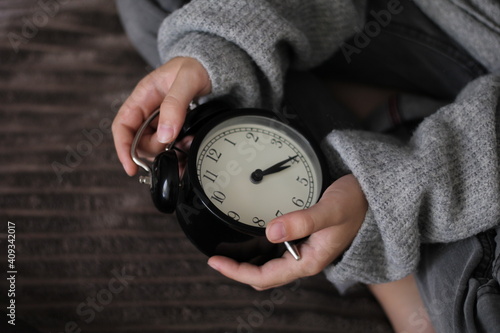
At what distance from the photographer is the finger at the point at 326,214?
0.52 meters

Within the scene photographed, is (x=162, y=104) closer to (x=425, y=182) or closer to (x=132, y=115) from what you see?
(x=132, y=115)

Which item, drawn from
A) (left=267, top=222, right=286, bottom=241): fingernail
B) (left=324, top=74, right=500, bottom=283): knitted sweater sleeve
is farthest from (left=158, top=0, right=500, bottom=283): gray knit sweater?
(left=267, top=222, right=286, bottom=241): fingernail

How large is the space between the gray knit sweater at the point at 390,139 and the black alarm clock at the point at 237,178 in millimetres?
57

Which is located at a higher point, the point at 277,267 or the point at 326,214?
the point at 326,214

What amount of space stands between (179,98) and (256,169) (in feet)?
0.42

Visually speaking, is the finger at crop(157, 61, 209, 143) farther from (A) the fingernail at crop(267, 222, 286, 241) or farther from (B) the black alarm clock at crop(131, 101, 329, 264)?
(A) the fingernail at crop(267, 222, 286, 241)

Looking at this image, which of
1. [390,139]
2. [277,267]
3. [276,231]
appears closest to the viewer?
[276,231]

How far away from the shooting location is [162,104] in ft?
1.96

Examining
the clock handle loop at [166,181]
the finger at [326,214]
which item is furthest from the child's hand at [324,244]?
the clock handle loop at [166,181]

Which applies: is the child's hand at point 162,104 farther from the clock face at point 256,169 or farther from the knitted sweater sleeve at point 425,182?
the knitted sweater sleeve at point 425,182

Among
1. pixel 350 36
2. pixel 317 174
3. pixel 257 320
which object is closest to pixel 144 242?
pixel 257 320

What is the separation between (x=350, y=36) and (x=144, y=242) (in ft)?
1.53

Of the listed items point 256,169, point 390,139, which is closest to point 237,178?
point 256,169

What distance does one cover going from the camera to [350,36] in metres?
0.80
